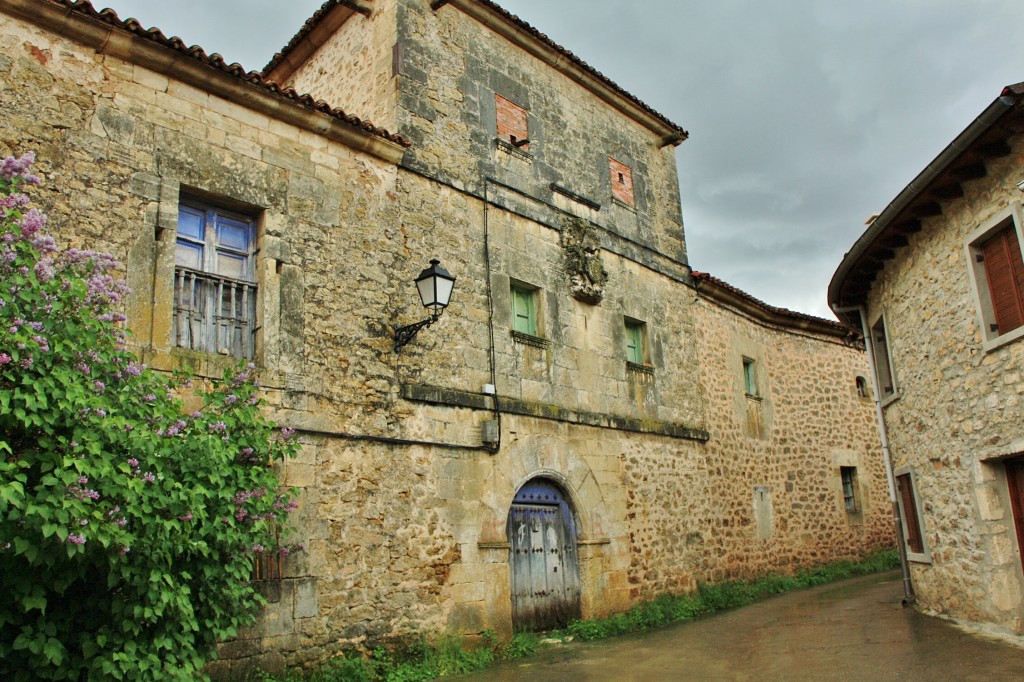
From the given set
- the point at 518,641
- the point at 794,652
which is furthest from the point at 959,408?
the point at 518,641

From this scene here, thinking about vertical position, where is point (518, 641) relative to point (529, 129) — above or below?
below

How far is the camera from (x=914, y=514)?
10.5 metres

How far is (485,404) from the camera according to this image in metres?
9.29

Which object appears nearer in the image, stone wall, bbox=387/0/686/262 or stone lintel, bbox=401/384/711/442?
stone lintel, bbox=401/384/711/442

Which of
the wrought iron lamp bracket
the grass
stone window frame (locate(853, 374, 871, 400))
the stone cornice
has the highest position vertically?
the stone cornice

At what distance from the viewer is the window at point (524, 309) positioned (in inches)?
405

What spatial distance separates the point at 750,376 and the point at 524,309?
5.99m

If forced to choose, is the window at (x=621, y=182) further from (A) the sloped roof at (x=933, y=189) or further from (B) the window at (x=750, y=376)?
(B) the window at (x=750, y=376)

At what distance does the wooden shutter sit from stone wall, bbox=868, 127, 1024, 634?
0.19 meters

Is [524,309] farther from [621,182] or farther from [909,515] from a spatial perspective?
[909,515]

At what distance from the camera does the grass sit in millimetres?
7219

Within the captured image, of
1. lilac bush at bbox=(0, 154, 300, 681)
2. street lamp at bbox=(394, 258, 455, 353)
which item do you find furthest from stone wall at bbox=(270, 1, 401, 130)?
lilac bush at bbox=(0, 154, 300, 681)

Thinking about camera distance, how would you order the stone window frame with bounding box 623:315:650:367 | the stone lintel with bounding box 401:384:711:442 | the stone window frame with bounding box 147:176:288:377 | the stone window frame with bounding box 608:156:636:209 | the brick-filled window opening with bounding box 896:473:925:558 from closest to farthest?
1. the stone window frame with bounding box 147:176:288:377
2. the stone lintel with bounding box 401:384:711:442
3. the brick-filled window opening with bounding box 896:473:925:558
4. the stone window frame with bounding box 623:315:650:367
5. the stone window frame with bounding box 608:156:636:209

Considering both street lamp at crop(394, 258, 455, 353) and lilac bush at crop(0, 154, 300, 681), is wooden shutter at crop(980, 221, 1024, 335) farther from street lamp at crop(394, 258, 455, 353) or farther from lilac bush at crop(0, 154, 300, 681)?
lilac bush at crop(0, 154, 300, 681)
